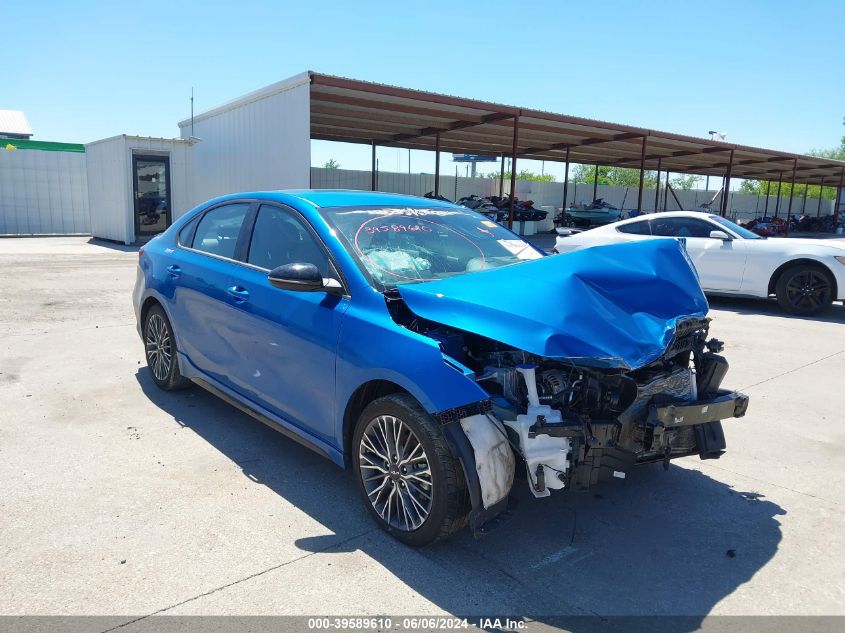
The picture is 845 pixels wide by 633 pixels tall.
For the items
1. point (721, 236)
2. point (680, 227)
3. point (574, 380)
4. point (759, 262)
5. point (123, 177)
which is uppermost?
point (123, 177)

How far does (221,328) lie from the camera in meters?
4.24

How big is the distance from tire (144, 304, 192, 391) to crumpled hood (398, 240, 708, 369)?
272 cm

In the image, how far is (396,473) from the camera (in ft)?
10.2

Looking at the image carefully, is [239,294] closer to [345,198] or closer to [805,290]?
[345,198]

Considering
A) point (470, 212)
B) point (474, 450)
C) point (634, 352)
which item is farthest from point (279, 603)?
point (470, 212)

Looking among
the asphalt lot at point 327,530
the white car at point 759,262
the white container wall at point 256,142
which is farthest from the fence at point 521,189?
the asphalt lot at point 327,530

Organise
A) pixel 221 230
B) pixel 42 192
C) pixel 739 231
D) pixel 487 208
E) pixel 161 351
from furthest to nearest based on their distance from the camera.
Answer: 1. pixel 487 208
2. pixel 42 192
3. pixel 739 231
4. pixel 161 351
5. pixel 221 230

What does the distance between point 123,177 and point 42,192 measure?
21.4ft

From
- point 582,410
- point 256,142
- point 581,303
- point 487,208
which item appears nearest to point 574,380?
point 582,410

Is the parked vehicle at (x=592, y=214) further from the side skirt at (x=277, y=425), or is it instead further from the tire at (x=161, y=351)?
the side skirt at (x=277, y=425)

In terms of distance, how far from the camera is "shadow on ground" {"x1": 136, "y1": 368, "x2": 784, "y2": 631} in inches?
107

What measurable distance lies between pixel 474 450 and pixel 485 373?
0.44 meters

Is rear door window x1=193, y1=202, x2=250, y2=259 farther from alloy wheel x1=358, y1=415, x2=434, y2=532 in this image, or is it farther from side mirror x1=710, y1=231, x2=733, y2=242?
side mirror x1=710, y1=231, x2=733, y2=242

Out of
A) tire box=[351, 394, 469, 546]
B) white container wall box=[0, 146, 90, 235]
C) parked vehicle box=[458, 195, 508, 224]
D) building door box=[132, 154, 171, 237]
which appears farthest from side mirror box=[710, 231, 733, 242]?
white container wall box=[0, 146, 90, 235]
